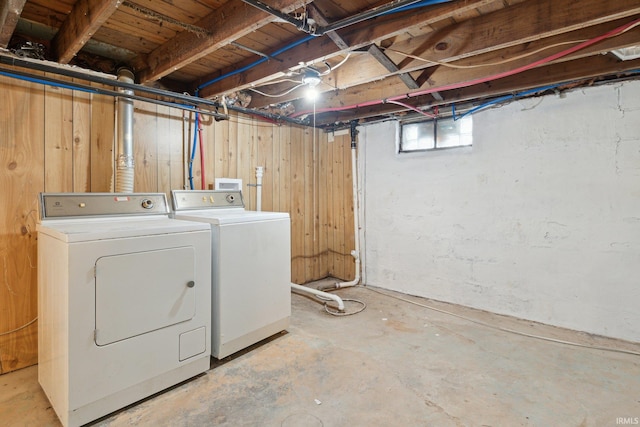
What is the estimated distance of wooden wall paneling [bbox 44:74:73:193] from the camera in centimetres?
209

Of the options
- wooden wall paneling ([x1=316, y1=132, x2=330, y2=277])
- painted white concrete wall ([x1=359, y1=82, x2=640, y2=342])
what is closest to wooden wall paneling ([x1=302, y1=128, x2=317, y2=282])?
wooden wall paneling ([x1=316, y1=132, x2=330, y2=277])

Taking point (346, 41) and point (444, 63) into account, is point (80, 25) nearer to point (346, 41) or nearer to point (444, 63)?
point (346, 41)

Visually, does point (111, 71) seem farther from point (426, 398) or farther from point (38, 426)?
point (426, 398)

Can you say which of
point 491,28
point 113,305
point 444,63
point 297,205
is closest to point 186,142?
point 297,205

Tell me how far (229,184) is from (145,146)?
2.57ft

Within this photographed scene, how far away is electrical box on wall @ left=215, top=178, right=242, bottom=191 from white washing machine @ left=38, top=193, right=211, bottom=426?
1.00 meters

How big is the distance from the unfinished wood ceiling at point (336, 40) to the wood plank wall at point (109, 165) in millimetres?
333

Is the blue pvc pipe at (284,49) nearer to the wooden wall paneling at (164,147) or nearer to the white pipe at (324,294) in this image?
the wooden wall paneling at (164,147)

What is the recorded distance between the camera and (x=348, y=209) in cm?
399

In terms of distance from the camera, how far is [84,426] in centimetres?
155

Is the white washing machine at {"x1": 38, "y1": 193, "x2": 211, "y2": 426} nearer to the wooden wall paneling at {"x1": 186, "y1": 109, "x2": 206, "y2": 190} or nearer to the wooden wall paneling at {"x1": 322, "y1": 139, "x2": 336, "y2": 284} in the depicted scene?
the wooden wall paneling at {"x1": 186, "y1": 109, "x2": 206, "y2": 190}

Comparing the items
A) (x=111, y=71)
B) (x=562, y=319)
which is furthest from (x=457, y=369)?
(x=111, y=71)

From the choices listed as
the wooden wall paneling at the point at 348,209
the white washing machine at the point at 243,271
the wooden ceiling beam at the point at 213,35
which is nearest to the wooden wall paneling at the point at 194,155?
the white washing machine at the point at 243,271

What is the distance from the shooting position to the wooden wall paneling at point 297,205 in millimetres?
3738
